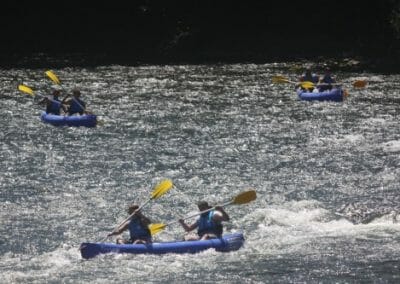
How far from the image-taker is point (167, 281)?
1561 centimetres

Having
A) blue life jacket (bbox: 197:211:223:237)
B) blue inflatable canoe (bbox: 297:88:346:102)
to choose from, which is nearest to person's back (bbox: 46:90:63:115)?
blue inflatable canoe (bbox: 297:88:346:102)

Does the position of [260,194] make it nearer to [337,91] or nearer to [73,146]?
[73,146]

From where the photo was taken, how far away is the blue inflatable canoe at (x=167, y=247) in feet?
55.2

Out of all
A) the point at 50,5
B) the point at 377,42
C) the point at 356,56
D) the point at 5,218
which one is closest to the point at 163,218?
the point at 5,218

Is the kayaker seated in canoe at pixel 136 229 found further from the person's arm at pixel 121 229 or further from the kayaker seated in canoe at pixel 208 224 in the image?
the kayaker seated in canoe at pixel 208 224

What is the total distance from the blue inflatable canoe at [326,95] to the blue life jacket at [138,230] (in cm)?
1637

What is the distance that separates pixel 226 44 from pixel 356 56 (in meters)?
7.42

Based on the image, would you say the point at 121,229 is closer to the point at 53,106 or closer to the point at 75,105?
the point at 75,105

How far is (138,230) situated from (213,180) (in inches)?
203

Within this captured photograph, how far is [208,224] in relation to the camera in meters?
17.8

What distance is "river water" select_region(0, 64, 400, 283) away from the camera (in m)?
16.5

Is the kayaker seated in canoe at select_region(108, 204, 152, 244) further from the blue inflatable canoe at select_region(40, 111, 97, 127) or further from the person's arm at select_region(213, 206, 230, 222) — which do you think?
the blue inflatable canoe at select_region(40, 111, 97, 127)

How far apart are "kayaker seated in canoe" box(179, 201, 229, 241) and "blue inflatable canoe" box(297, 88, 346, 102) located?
51.5 ft

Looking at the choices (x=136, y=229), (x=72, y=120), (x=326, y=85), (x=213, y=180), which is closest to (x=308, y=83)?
(x=326, y=85)
